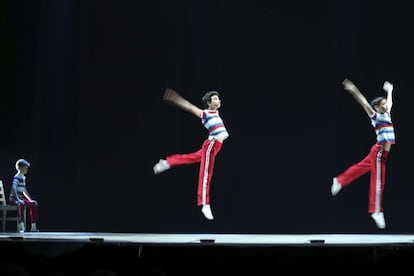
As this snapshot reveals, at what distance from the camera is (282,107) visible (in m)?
6.70

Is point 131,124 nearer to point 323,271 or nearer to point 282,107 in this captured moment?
point 282,107

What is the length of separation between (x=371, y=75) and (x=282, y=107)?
3.60 feet

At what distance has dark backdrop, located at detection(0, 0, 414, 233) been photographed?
6.61 metres

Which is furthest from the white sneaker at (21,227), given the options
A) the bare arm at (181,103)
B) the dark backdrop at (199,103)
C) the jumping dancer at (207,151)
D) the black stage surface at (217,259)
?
the black stage surface at (217,259)

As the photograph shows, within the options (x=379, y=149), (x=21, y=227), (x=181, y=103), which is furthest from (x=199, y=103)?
(x=21, y=227)

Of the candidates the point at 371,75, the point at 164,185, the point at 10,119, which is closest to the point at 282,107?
the point at 371,75

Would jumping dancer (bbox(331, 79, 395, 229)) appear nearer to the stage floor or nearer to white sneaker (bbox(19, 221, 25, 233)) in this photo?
the stage floor

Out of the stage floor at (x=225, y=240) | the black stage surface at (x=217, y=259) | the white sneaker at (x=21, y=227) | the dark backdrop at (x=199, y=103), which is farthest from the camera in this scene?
the dark backdrop at (x=199, y=103)

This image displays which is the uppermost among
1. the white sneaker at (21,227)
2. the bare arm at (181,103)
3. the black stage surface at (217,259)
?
the bare arm at (181,103)

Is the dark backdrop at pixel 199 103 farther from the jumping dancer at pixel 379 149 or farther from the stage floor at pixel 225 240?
the stage floor at pixel 225 240

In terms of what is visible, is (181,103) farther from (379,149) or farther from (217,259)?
(217,259)

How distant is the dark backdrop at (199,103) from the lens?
21.7ft

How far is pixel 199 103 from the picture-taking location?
262 inches

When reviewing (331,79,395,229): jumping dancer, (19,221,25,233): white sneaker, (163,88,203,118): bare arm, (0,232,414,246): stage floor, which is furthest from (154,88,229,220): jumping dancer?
(19,221,25,233): white sneaker
